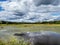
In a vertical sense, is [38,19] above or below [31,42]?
above

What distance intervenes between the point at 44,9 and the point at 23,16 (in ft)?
2.42

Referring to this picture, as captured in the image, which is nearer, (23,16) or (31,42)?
(31,42)

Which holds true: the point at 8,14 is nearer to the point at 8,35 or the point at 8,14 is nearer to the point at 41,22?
the point at 8,35

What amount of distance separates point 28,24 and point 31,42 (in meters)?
0.73

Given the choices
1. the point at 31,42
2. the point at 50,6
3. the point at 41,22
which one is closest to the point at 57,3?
the point at 50,6

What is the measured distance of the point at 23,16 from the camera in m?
5.50

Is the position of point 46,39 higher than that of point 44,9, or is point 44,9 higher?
point 44,9

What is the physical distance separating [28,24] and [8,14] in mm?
750

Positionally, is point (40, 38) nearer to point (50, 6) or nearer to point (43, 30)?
point (43, 30)

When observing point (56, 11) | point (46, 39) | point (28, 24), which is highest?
point (56, 11)

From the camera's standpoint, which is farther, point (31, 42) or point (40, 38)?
point (40, 38)

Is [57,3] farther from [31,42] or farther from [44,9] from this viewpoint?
[31,42]

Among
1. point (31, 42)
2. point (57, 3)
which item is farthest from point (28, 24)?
point (57, 3)

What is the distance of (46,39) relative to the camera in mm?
5805
